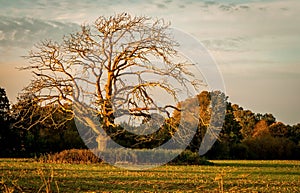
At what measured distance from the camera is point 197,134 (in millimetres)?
40344

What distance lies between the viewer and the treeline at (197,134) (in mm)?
33031

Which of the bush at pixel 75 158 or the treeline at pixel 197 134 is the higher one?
the treeline at pixel 197 134

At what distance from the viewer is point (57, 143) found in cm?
3925

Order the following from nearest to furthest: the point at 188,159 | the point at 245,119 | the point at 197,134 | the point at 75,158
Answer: the point at 75,158
the point at 188,159
the point at 197,134
the point at 245,119

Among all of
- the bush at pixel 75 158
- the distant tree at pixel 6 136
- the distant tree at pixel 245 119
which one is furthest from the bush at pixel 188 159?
the distant tree at pixel 245 119

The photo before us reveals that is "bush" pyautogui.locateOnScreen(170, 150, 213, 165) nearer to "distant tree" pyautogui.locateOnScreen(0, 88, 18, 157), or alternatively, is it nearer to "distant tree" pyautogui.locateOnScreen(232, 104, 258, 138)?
"distant tree" pyautogui.locateOnScreen(0, 88, 18, 157)

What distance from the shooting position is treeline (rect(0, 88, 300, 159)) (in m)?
33.0

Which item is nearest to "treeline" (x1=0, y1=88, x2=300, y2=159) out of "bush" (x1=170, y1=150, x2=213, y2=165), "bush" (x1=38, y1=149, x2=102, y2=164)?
"bush" (x1=170, y1=150, x2=213, y2=165)

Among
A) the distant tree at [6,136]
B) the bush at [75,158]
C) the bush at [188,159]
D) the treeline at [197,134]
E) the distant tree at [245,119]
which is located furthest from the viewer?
the distant tree at [245,119]

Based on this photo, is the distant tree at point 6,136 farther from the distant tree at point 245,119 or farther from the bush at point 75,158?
the distant tree at point 245,119

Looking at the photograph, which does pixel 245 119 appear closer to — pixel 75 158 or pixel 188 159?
pixel 188 159

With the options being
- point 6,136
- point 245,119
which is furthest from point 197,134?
point 245,119

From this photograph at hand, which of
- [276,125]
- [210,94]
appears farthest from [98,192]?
[276,125]

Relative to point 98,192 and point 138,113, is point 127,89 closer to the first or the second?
point 138,113
